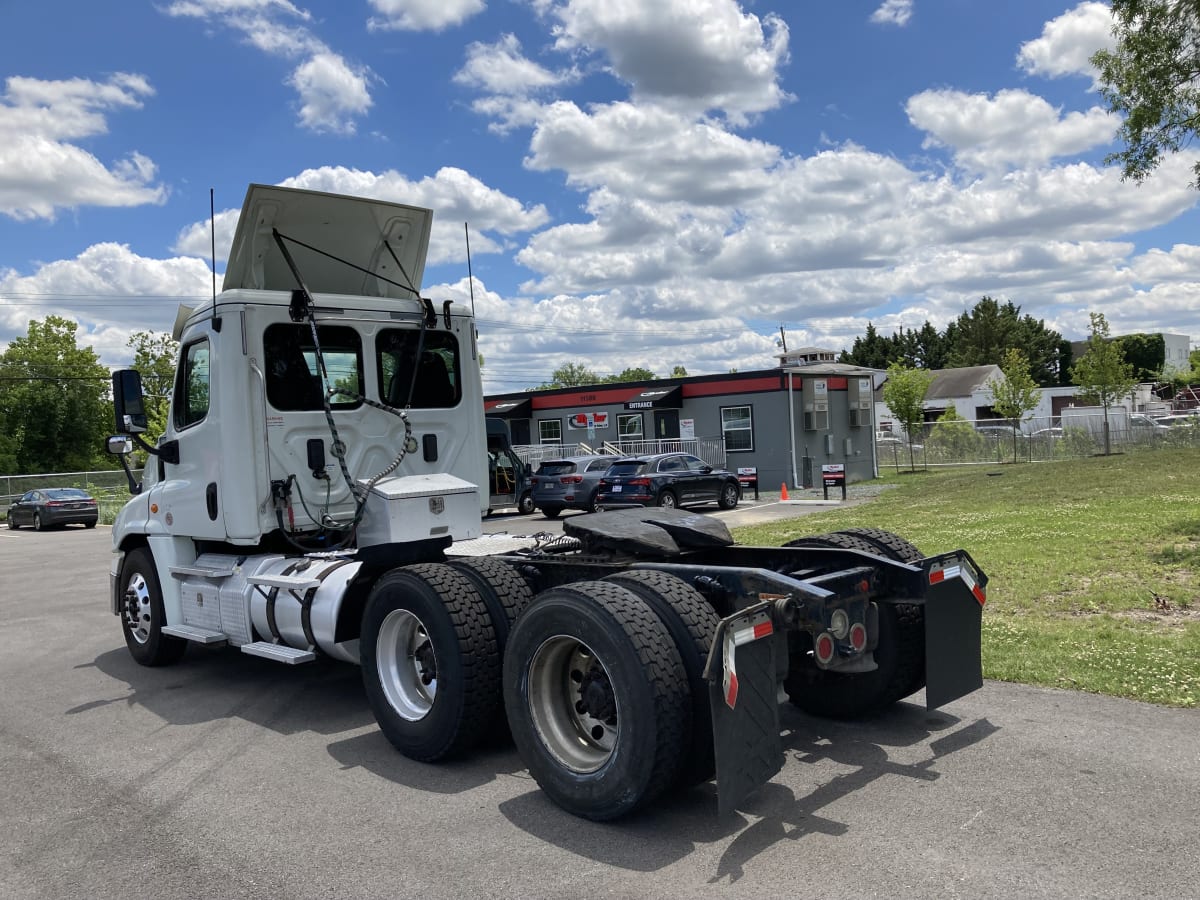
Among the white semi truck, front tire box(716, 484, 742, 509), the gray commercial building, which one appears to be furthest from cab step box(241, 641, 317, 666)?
the gray commercial building

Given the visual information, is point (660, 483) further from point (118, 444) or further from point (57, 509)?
point (57, 509)

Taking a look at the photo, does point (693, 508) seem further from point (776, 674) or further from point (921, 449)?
point (776, 674)

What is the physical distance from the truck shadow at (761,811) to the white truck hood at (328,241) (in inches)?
179

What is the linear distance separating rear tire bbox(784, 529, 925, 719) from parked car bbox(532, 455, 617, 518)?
718 inches

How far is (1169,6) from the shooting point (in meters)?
12.1

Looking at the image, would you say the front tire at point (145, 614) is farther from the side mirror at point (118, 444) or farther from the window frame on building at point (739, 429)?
the window frame on building at point (739, 429)

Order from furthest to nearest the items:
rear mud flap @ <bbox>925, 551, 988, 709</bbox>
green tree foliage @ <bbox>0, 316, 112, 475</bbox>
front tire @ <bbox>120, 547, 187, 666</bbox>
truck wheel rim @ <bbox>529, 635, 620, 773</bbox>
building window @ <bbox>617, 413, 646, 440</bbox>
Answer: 1. green tree foliage @ <bbox>0, 316, 112, 475</bbox>
2. building window @ <bbox>617, 413, 646, 440</bbox>
3. front tire @ <bbox>120, 547, 187, 666</bbox>
4. rear mud flap @ <bbox>925, 551, 988, 709</bbox>
5. truck wheel rim @ <bbox>529, 635, 620, 773</bbox>

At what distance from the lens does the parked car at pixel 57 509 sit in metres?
30.7

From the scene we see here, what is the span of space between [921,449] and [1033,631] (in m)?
35.1

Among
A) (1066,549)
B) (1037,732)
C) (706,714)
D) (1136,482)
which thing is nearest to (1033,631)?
(1037,732)

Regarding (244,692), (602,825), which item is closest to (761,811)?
(602,825)

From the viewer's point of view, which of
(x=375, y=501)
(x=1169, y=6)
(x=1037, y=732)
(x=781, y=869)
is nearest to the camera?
(x=781, y=869)

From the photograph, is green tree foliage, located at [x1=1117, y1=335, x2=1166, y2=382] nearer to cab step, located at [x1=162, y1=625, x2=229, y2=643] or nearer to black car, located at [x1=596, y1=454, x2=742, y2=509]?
black car, located at [x1=596, y1=454, x2=742, y2=509]

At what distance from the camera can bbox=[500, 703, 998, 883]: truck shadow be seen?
3.89 meters
